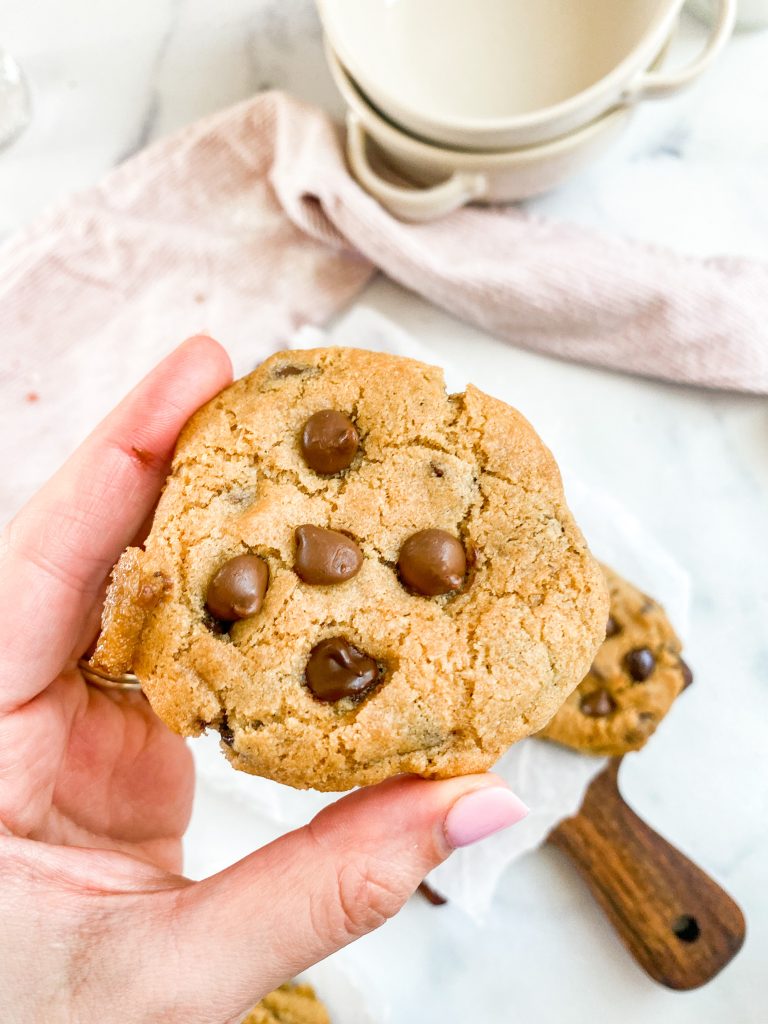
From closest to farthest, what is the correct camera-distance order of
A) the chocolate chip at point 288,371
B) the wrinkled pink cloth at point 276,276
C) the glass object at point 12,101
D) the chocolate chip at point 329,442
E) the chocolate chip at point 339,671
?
1. the chocolate chip at point 339,671
2. the chocolate chip at point 329,442
3. the chocolate chip at point 288,371
4. the wrinkled pink cloth at point 276,276
5. the glass object at point 12,101

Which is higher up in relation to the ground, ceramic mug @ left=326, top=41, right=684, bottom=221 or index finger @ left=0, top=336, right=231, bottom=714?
ceramic mug @ left=326, top=41, right=684, bottom=221

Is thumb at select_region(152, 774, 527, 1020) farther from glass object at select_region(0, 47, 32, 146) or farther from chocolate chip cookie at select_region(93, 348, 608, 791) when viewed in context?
glass object at select_region(0, 47, 32, 146)

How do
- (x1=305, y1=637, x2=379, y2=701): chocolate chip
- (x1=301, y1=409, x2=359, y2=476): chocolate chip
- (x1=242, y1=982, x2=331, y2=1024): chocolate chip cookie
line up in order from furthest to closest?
(x1=242, y1=982, x2=331, y2=1024): chocolate chip cookie
(x1=301, y1=409, x2=359, y2=476): chocolate chip
(x1=305, y1=637, x2=379, y2=701): chocolate chip

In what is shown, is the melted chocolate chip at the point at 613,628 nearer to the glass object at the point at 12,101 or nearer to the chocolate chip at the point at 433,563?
the chocolate chip at the point at 433,563

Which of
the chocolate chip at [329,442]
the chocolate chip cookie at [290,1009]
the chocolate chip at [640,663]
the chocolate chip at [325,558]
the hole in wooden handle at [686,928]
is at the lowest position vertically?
the chocolate chip cookie at [290,1009]

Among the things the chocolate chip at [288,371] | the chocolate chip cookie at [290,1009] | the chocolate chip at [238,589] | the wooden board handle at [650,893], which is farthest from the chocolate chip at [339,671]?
the chocolate chip cookie at [290,1009]

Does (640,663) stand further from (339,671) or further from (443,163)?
(443,163)

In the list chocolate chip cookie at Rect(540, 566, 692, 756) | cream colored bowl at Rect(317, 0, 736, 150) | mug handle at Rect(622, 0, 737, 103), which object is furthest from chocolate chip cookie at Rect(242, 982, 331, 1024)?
mug handle at Rect(622, 0, 737, 103)
